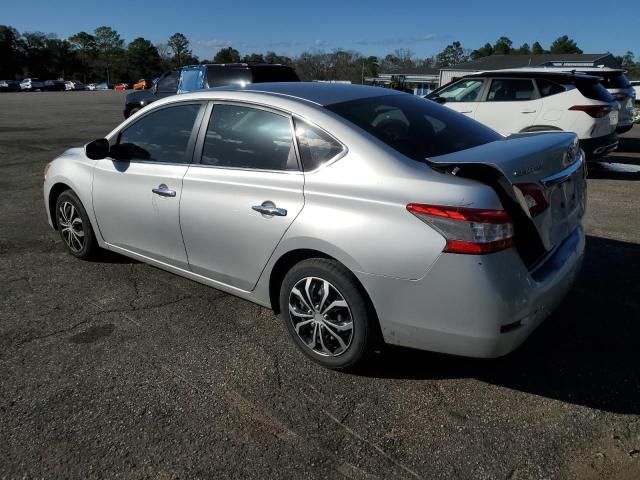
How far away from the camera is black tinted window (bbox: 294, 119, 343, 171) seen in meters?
2.95

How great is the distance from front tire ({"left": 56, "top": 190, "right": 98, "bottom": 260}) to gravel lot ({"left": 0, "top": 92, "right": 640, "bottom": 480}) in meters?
0.52

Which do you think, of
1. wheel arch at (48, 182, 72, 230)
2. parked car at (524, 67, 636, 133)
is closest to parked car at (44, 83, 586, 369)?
wheel arch at (48, 182, 72, 230)

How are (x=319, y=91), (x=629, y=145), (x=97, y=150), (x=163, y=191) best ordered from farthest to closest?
(x=629, y=145), (x=97, y=150), (x=163, y=191), (x=319, y=91)

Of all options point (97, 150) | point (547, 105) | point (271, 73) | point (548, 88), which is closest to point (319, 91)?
point (97, 150)

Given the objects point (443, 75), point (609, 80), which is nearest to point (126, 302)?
point (609, 80)

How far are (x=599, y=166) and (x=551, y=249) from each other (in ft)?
27.2

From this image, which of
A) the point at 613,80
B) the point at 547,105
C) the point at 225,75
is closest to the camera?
the point at 547,105

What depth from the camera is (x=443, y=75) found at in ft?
212

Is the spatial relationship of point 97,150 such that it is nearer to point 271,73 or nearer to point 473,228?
point 473,228

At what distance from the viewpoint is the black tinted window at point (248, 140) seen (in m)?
3.17

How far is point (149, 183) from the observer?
3859 millimetres

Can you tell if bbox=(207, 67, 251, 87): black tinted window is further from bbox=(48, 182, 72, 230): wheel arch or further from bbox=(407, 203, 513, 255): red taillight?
bbox=(407, 203, 513, 255): red taillight

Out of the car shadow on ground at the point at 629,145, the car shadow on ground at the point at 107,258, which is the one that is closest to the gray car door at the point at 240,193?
the car shadow on ground at the point at 107,258

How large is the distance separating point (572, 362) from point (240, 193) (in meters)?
2.28
